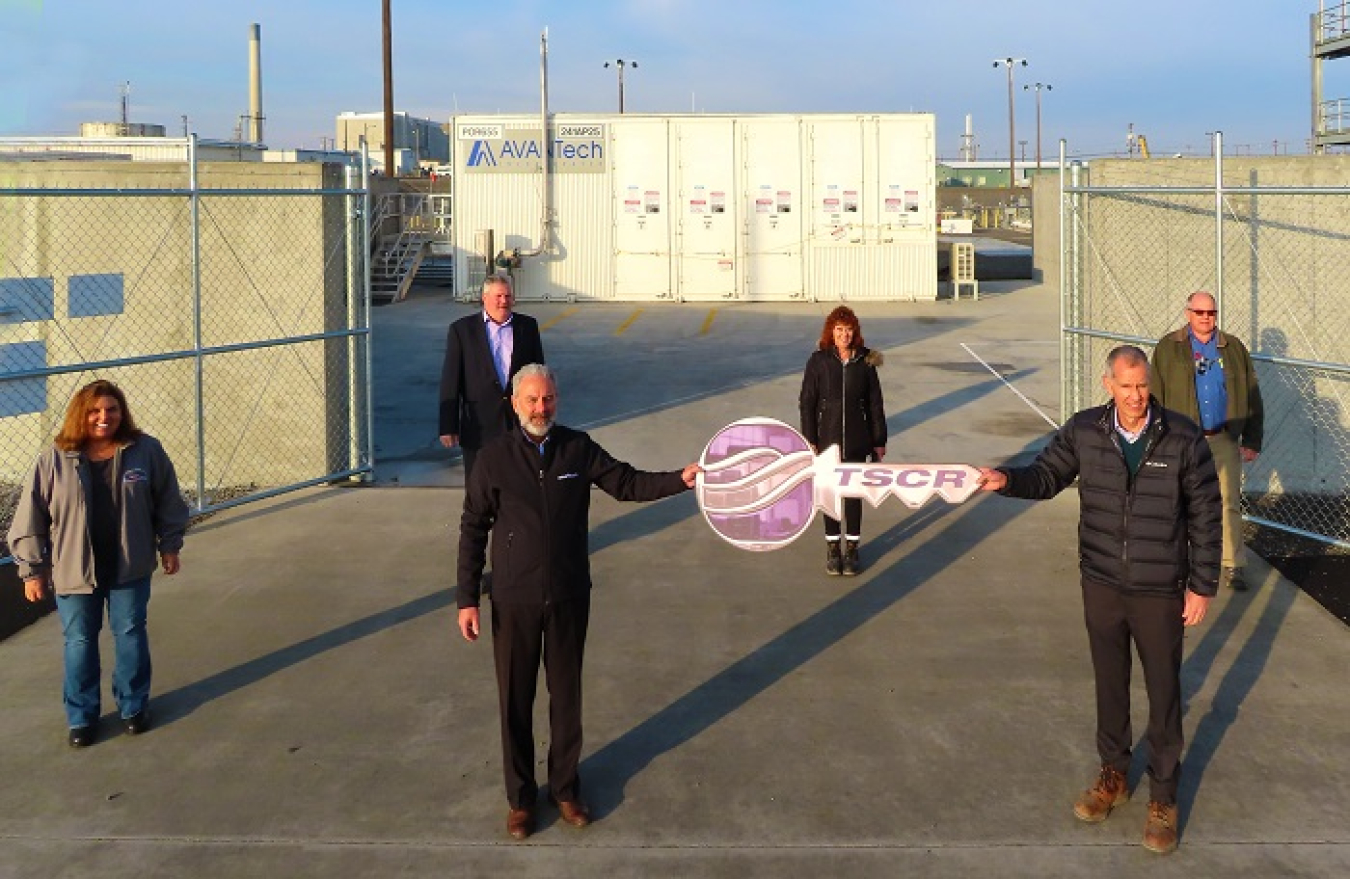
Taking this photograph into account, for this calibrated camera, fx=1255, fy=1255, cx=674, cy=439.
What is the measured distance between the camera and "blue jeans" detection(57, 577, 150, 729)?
538cm

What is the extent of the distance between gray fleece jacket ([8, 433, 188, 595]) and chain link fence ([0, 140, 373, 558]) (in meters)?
4.50

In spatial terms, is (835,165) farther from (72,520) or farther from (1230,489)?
(72,520)

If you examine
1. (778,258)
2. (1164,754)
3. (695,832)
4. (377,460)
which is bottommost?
(695,832)

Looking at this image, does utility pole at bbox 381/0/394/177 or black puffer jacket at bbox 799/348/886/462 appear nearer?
black puffer jacket at bbox 799/348/886/462

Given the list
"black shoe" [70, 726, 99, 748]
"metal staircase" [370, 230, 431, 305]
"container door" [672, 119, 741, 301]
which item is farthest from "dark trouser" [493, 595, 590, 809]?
"metal staircase" [370, 230, 431, 305]

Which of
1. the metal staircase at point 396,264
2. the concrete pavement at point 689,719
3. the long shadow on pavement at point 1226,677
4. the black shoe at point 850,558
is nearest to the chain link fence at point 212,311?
the concrete pavement at point 689,719

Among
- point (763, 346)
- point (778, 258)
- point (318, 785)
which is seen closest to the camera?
point (318, 785)

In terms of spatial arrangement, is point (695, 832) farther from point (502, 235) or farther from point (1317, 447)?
point (502, 235)

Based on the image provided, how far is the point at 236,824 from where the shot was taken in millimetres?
4727

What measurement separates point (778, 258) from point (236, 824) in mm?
23436

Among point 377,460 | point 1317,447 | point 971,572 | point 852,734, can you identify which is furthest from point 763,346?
point 852,734

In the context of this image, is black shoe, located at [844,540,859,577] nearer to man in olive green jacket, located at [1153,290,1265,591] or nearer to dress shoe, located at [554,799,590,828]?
man in olive green jacket, located at [1153,290,1265,591]

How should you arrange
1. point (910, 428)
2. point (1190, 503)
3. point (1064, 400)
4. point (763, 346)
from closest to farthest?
point (1190, 503)
point (1064, 400)
point (910, 428)
point (763, 346)

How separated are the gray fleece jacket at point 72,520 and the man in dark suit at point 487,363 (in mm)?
2039
